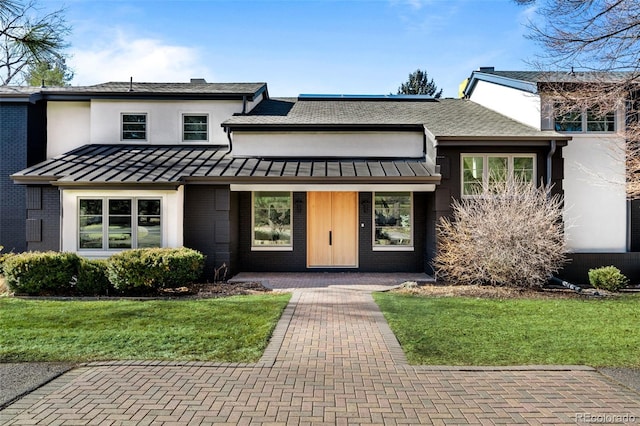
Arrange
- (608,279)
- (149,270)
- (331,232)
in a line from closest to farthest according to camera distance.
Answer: (149,270), (608,279), (331,232)

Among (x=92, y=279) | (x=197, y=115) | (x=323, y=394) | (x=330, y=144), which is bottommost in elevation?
(x=323, y=394)

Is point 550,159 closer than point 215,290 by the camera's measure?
No

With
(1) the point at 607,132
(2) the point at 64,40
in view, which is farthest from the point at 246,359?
(1) the point at 607,132

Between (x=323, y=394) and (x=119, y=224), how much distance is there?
961 centimetres

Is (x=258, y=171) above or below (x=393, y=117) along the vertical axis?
below

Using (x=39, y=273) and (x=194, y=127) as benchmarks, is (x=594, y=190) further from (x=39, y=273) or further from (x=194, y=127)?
(x=39, y=273)

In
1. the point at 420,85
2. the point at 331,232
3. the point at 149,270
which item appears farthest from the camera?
the point at 420,85

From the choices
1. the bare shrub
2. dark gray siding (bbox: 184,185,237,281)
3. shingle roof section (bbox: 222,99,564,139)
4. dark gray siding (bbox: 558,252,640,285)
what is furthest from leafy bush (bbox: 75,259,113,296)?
dark gray siding (bbox: 558,252,640,285)

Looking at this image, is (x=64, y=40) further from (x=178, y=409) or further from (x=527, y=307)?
(x=527, y=307)

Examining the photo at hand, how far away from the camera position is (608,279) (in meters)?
10.9

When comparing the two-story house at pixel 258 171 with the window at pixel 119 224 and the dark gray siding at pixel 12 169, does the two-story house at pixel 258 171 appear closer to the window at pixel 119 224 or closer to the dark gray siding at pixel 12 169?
the window at pixel 119 224

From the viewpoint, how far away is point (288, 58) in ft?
49.9

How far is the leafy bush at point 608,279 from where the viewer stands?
10.9 metres

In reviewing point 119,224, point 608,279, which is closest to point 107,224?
point 119,224
